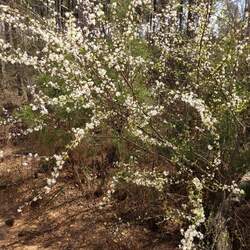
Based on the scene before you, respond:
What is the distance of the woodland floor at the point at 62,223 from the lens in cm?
721

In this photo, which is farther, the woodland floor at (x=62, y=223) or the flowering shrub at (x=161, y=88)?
the woodland floor at (x=62, y=223)

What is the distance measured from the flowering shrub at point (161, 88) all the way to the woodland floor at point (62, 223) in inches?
47.0

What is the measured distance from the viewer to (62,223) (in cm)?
835

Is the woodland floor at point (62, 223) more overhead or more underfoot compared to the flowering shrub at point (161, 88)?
more underfoot

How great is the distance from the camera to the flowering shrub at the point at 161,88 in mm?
4836

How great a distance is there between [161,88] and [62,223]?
346cm

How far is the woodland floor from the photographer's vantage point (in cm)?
721

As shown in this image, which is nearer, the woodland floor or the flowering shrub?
the flowering shrub

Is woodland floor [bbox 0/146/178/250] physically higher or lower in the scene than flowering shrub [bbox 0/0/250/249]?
lower

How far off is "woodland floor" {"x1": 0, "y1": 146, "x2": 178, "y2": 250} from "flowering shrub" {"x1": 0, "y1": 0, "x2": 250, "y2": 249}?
1.19 m

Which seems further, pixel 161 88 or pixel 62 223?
pixel 62 223

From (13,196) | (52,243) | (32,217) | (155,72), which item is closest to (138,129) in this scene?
(155,72)

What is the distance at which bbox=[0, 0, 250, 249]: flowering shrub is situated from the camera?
15.9 ft

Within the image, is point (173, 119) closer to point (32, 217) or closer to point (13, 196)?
point (32, 217)
